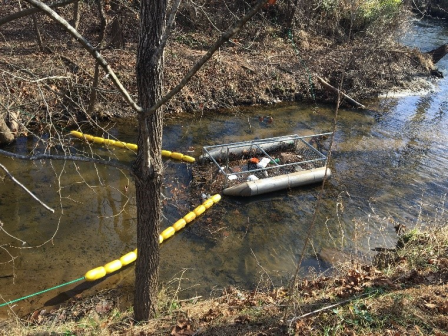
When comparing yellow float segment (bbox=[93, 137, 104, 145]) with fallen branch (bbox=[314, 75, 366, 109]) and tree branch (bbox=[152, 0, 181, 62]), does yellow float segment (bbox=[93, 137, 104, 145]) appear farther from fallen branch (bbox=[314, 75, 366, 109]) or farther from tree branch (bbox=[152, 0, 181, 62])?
fallen branch (bbox=[314, 75, 366, 109])

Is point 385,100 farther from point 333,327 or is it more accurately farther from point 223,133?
point 333,327

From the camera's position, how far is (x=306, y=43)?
59.4 feet

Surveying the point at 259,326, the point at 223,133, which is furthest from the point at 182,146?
the point at 259,326

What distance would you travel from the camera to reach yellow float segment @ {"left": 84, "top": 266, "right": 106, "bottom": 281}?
253 inches

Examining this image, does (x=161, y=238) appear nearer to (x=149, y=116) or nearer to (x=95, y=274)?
(x=95, y=274)

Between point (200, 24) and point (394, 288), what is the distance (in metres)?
15.1

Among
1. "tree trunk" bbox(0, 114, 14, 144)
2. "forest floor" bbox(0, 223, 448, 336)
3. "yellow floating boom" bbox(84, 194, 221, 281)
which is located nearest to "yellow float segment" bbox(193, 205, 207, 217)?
"yellow floating boom" bbox(84, 194, 221, 281)

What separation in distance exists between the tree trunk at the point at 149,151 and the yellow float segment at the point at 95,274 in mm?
2003

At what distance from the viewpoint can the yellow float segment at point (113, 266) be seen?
661cm

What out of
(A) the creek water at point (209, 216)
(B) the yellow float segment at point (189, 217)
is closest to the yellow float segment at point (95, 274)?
(A) the creek water at point (209, 216)

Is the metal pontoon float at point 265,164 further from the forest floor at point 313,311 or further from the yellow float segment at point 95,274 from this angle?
the yellow float segment at point 95,274

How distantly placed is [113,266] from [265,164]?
4.61 m

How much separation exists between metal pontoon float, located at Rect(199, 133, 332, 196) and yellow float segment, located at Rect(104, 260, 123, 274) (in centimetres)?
310

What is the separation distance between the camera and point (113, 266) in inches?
262
